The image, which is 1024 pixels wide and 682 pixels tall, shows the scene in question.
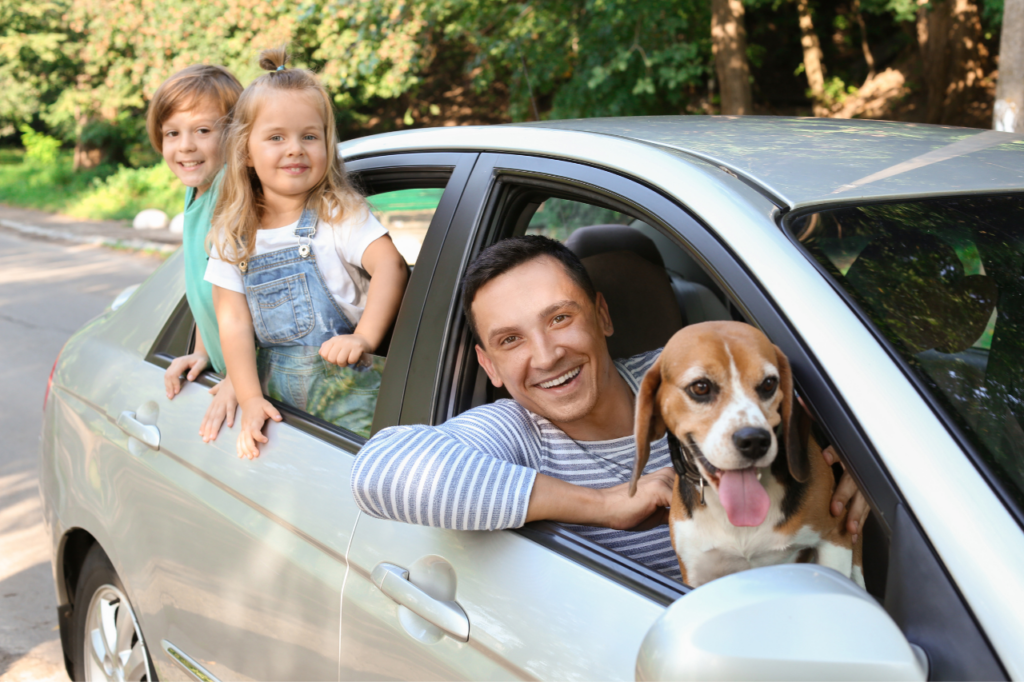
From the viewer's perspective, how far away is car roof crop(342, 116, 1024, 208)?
4.93 ft

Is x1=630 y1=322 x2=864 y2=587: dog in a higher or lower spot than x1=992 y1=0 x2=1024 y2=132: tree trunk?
lower

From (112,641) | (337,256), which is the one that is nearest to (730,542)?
(337,256)

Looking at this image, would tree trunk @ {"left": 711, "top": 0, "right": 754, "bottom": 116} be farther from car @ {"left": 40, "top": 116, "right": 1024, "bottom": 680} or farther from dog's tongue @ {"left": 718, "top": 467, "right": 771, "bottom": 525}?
dog's tongue @ {"left": 718, "top": 467, "right": 771, "bottom": 525}

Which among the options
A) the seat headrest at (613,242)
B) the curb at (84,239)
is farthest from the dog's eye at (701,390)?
the curb at (84,239)

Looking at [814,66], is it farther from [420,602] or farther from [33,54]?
[33,54]

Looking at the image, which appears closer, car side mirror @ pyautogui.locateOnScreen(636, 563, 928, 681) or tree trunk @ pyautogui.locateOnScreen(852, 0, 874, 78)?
car side mirror @ pyautogui.locateOnScreen(636, 563, 928, 681)

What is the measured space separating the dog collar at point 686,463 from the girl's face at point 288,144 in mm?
1493

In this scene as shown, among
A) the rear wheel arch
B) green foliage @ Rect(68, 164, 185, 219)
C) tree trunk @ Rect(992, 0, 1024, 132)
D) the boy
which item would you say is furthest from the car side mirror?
green foliage @ Rect(68, 164, 185, 219)

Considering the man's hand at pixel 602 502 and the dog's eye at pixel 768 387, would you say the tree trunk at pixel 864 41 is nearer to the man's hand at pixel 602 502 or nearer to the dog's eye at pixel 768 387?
the man's hand at pixel 602 502

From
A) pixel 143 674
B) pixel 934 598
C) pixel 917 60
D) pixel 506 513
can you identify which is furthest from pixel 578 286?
pixel 917 60

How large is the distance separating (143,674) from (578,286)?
5.80ft

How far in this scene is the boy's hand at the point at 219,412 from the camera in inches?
87.8

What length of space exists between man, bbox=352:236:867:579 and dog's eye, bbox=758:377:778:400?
28 centimetres

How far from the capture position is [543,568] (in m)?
1.47
